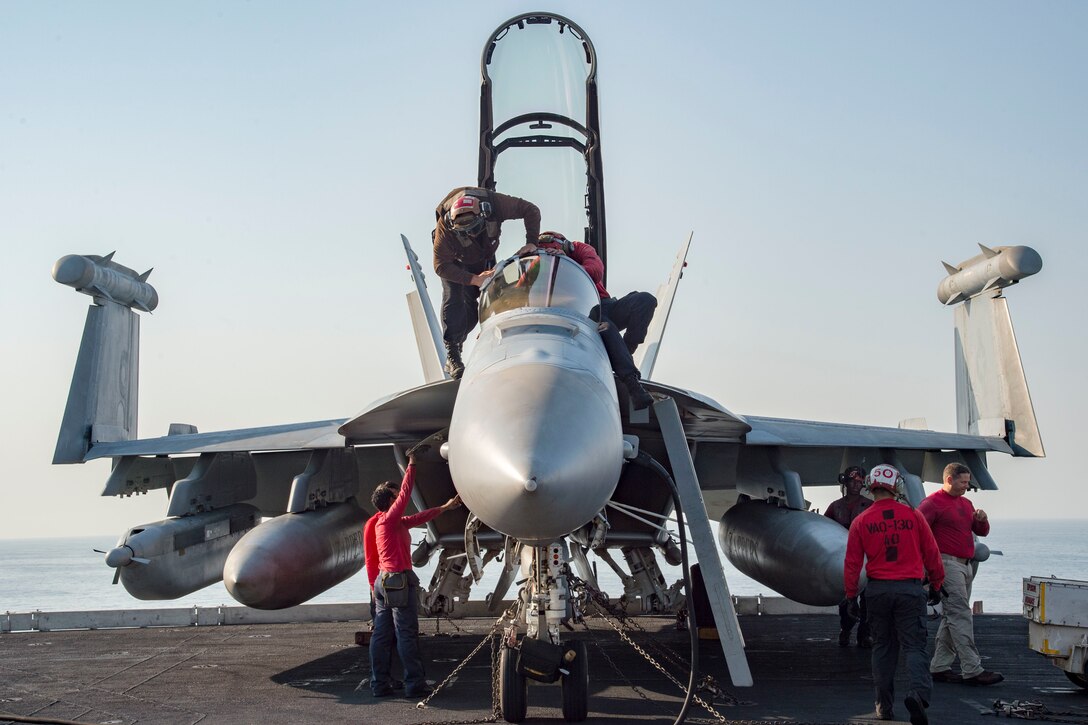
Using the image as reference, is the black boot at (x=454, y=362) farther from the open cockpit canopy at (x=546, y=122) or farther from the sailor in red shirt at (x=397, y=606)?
the open cockpit canopy at (x=546, y=122)

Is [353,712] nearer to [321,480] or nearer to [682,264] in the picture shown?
[321,480]

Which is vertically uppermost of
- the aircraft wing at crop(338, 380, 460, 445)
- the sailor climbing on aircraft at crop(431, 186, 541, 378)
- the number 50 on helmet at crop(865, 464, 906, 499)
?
the sailor climbing on aircraft at crop(431, 186, 541, 378)

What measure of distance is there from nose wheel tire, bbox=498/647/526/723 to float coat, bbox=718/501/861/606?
2.74 metres

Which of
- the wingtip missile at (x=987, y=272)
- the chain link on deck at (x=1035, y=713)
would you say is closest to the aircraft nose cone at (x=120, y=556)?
the chain link on deck at (x=1035, y=713)

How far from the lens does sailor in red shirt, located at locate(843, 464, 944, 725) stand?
Answer: 5.57 meters

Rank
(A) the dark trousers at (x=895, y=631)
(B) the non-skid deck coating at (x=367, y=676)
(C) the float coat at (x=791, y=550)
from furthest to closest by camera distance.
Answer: (C) the float coat at (x=791, y=550), (B) the non-skid deck coating at (x=367, y=676), (A) the dark trousers at (x=895, y=631)

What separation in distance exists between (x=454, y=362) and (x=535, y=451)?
2483mm

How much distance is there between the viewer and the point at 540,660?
5570 mm

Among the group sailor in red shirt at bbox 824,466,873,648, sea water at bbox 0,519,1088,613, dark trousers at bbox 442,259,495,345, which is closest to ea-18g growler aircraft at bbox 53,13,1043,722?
sailor in red shirt at bbox 824,466,873,648

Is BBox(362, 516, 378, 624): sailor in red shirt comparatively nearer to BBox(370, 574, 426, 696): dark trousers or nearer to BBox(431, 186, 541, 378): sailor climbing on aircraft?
BBox(370, 574, 426, 696): dark trousers

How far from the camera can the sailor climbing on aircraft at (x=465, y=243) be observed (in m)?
7.11

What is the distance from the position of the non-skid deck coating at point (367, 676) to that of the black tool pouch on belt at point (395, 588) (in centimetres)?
65

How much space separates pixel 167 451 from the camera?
389 inches

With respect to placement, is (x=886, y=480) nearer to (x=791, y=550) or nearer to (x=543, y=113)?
(x=791, y=550)
